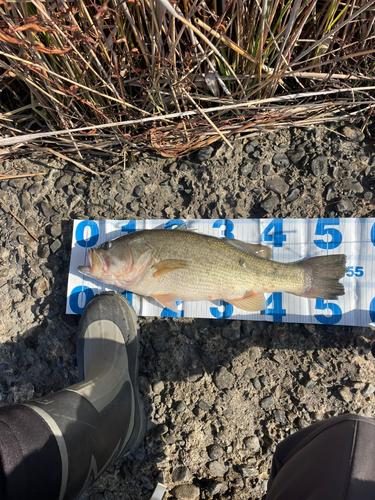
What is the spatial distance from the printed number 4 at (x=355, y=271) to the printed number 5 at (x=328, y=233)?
236mm

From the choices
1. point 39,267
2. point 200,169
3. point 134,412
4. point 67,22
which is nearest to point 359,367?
point 134,412

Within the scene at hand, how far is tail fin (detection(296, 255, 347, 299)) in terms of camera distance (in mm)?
2600

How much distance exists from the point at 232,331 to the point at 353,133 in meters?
2.13

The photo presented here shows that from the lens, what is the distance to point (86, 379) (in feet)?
8.33

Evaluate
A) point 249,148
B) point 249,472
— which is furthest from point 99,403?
point 249,148

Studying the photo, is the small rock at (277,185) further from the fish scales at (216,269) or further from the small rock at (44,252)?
the small rock at (44,252)

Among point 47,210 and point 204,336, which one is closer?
point 204,336

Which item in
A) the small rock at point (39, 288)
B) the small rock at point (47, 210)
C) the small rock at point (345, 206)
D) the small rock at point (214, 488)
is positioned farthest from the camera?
the small rock at point (47, 210)

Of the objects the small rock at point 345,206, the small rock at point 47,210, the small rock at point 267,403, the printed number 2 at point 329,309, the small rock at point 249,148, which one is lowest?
the small rock at point 267,403

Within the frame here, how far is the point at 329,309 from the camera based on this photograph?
9.05ft

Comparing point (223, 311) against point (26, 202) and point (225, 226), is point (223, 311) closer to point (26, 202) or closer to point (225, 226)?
point (225, 226)

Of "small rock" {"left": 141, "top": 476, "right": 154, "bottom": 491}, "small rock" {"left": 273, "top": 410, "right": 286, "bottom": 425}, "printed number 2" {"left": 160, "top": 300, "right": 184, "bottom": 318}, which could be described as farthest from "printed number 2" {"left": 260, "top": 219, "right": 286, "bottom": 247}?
"small rock" {"left": 141, "top": 476, "right": 154, "bottom": 491}

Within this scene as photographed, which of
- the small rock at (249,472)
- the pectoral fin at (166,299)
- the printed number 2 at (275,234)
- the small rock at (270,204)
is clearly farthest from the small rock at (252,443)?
the small rock at (270,204)

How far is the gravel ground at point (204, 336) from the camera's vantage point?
2617 millimetres
